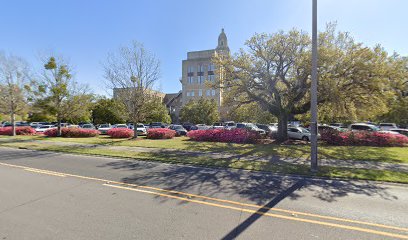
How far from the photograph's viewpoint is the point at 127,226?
390 centimetres

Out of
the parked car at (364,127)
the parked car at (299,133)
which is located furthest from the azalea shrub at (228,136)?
the parked car at (364,127)

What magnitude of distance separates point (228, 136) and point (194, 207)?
14051 millimetres

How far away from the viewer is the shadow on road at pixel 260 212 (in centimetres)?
366

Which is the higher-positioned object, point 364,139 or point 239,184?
point 364,139

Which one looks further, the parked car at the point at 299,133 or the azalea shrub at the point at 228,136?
the parked car at the point at 299,133

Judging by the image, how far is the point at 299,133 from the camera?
20.7 m

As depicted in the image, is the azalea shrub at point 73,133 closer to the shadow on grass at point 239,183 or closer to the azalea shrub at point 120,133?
the azalea shrub at point 120,133

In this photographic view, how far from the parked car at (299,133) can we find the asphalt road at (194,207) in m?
14.1

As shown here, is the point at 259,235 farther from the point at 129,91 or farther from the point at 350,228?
the point at 129,91

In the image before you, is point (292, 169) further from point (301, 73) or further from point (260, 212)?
point (301, 73)

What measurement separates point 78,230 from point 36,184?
3.93 meters

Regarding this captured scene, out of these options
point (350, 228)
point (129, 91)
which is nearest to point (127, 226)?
point (350, 228)

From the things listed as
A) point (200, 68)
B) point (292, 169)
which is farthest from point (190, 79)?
point (292, 169)

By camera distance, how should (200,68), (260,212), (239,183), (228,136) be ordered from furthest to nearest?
(200,68) → (228,136) → (239,183) → (260,212)
